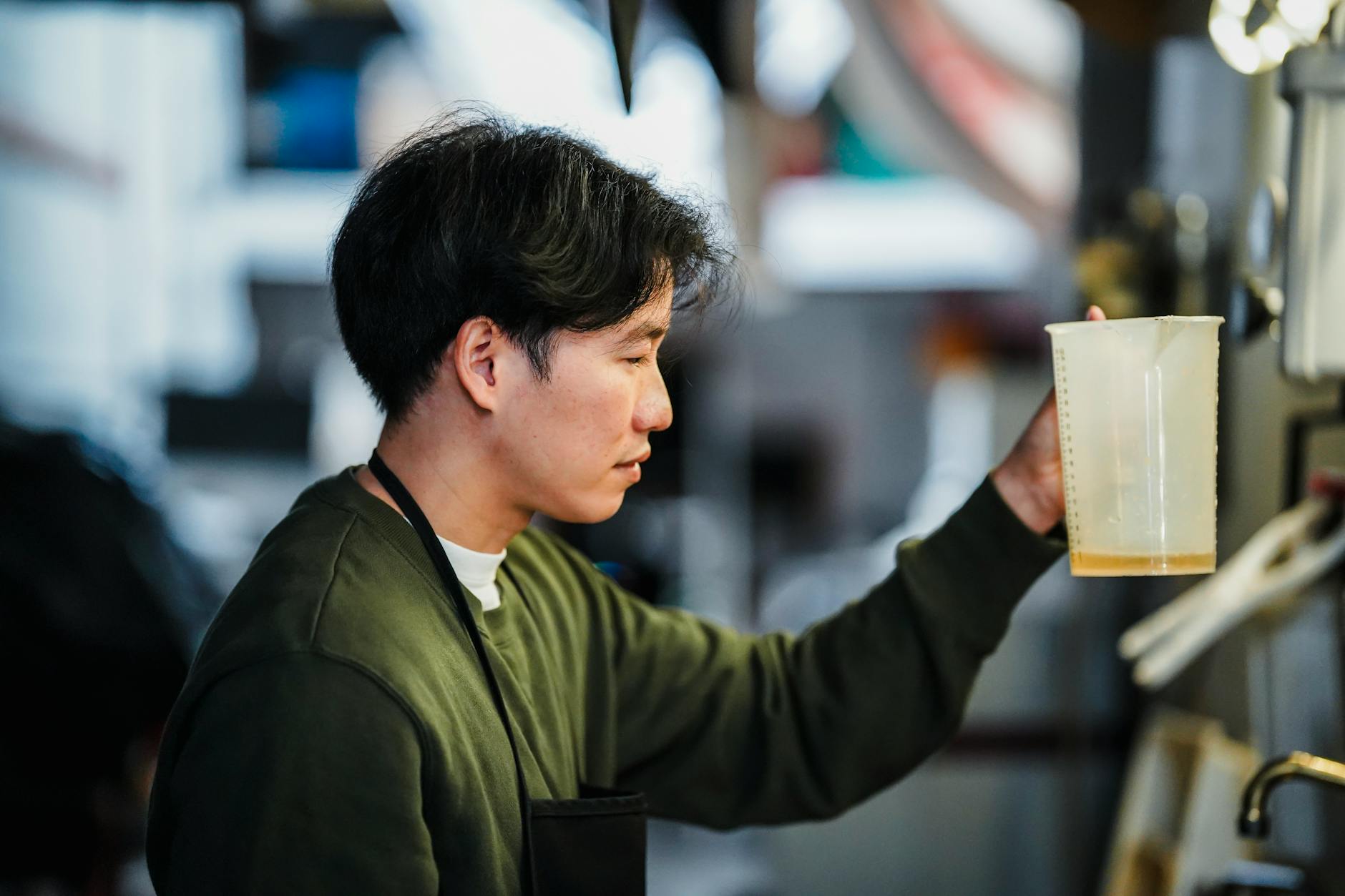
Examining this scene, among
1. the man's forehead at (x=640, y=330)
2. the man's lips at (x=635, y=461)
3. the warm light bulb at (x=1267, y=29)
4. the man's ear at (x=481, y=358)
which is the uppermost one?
the warm light bulb at (x=1267, y=29)

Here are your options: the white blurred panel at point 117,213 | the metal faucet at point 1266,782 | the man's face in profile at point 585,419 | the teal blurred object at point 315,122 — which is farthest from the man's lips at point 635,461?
the teal blurred object at point 315,122

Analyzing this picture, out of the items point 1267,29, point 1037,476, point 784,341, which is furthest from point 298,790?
point 784,341

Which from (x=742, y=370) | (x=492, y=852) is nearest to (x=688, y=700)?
(x=492, y=852)

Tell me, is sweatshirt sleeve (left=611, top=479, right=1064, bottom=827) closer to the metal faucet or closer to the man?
the man

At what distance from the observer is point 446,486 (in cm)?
140

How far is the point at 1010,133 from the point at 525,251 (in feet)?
8.49

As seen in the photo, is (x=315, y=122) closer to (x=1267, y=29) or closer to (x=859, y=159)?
(x=859, y=159)

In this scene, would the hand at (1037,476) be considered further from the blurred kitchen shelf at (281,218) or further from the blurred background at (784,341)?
the blurred kitchen shelf at (281,218)

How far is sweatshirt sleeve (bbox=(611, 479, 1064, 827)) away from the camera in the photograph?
1.62 meters

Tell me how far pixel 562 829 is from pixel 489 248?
61 centimetres

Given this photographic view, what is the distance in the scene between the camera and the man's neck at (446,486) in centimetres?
140

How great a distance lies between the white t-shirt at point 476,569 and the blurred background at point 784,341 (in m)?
0.42

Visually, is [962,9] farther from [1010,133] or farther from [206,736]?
[206,736]

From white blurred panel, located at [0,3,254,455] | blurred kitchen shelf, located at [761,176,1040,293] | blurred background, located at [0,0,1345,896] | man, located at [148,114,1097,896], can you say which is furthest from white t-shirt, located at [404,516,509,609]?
blurred kitchen shelf, located at [761,176,1040,293]
